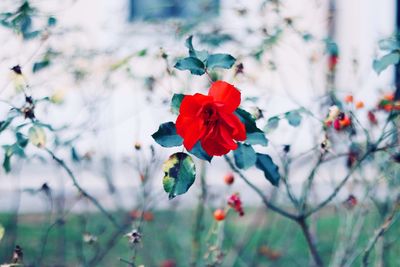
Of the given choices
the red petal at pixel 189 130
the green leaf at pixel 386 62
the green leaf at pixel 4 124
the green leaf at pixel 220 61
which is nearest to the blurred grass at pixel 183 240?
the green leaf at pixel 4 124

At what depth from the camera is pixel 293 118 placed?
1.60 m

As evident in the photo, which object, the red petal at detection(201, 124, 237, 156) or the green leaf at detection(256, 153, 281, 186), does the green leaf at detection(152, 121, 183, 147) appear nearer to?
the red petal at detection(201, 124, 237, 156)

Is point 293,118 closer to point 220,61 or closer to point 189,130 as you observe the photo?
point 220,61

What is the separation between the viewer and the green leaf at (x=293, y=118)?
1.59 metres

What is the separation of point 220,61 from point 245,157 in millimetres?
232

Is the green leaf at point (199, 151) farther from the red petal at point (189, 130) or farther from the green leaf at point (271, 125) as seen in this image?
the green leaf at point (271, 125)

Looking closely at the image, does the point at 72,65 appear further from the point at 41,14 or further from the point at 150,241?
the point at 150,241

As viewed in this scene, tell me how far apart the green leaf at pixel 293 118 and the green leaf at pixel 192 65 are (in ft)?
1.34

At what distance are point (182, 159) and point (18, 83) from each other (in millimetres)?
585

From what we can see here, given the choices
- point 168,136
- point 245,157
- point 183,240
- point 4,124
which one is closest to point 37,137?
point 4,124

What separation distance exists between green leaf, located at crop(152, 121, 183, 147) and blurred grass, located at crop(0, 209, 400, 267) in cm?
182

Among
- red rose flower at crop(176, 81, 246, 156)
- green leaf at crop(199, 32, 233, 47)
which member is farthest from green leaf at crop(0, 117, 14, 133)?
green leaf at crop(199, 32, 233, 47)

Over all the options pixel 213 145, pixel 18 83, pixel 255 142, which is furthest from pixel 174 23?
pixel 213 145

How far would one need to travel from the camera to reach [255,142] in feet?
4.40
